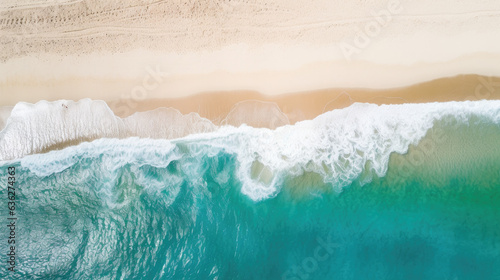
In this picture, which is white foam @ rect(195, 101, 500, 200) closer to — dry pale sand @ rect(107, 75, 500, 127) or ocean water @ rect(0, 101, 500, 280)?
ocean water @ rect(0, 101, 500, 280)

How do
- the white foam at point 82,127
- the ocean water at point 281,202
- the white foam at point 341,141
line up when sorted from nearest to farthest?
the ocean water at point 281,202, the white foam at point 341,141, the white foam at point 82,127

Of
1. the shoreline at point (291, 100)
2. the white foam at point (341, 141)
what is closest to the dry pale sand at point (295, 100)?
the shoreline at point (291, 100)

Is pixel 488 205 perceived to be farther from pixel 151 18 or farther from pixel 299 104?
pixel 151 18

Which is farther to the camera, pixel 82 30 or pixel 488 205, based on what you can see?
pixel 82 30

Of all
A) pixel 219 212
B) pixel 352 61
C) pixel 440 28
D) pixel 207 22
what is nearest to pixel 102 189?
pixel 219 212

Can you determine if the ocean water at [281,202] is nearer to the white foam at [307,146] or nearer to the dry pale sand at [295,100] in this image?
the white foam at [307,146]

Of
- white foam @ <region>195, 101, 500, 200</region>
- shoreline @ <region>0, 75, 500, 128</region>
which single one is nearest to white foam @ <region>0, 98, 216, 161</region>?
shoreline @ <region>0, 75, 500, 128</region>
